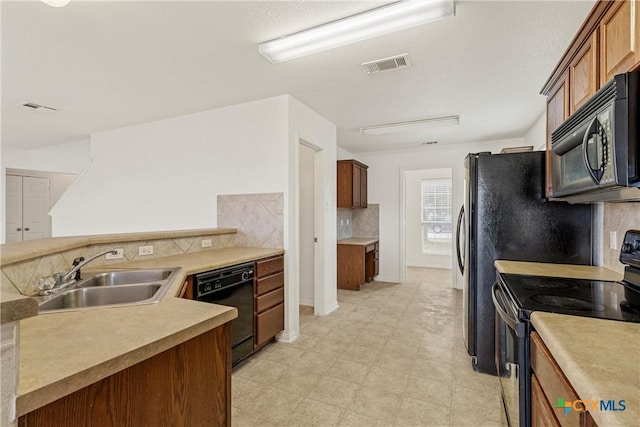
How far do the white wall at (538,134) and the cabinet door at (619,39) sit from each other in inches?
105

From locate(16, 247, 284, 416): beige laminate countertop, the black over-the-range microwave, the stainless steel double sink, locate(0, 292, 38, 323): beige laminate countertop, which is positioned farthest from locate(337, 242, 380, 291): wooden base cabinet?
locate(0, 292, 38, 323): beige laminate countertop

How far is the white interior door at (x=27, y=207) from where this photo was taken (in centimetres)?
537

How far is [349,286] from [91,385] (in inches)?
177

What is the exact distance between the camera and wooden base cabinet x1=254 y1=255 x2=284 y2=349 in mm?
2699

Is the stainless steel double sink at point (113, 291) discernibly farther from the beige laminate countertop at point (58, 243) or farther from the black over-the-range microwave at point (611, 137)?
the black over-the-range microwave at point (611, 137)

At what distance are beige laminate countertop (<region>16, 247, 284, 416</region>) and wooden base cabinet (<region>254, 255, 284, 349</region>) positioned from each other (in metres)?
1.34

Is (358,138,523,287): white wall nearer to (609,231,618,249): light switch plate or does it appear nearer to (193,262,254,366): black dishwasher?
(609,231,618,249): light switch plate

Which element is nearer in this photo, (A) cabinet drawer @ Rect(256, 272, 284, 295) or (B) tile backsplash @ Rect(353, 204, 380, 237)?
(A) cabinet drawer @ Rect(256, 272, 284, 295)

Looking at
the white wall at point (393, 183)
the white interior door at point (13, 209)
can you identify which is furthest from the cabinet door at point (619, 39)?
the white interior door at point (13, 209)

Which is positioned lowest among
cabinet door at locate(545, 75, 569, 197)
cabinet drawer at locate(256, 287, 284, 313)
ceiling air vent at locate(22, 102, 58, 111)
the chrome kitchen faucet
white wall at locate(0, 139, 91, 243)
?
cabinet drawer at locate(256, 287, 284, 313)

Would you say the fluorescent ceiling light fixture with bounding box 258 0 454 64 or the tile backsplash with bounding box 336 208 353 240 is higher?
the fluorescent ceiling light fixture with bounding box 258 0 454 64

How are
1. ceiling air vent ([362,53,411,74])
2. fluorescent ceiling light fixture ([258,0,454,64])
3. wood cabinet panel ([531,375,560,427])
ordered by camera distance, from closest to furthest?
1. wood cabinet panel ([531,375,560,427])
2. fluorescent ceiling light fixture ([258,0,454,64])
3. ceiling air vent ([362,53,411,74])

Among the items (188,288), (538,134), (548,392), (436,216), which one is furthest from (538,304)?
(436,216)

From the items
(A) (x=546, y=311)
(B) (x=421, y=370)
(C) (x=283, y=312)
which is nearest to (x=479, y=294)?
(B) (x=421, y=370)
